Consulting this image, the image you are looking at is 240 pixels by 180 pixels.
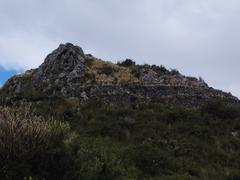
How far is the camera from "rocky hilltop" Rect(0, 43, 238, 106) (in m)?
42.7

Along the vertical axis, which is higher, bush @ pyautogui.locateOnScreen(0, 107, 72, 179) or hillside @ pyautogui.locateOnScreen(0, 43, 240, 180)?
hillside @ pyautogui.locateOnScreen(0, 43, 240, 180)

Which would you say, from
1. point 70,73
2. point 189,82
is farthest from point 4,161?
point 189,82

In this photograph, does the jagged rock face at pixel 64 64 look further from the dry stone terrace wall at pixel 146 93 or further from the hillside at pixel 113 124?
the dry stone terrace wall at pixel 146 93

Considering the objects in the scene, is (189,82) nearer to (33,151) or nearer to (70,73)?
(70,73)

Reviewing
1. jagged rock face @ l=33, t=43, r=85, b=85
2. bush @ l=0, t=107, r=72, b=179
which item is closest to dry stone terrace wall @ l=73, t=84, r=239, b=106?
jagged rock face @ l=33, t=43, r=85, b=85

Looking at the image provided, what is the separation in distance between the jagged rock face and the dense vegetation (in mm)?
7291

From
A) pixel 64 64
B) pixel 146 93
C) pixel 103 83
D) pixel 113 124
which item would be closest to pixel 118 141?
pixel 113 124

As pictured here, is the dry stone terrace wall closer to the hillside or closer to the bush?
the hillside

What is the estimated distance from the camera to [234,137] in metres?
32.7

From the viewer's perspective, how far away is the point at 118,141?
2922cm

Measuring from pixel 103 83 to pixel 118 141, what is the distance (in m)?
16.1

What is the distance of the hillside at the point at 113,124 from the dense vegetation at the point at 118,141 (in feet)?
0.08

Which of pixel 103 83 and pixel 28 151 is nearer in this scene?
pixel 28 151

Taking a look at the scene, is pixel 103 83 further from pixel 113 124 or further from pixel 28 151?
pixel 28 151
